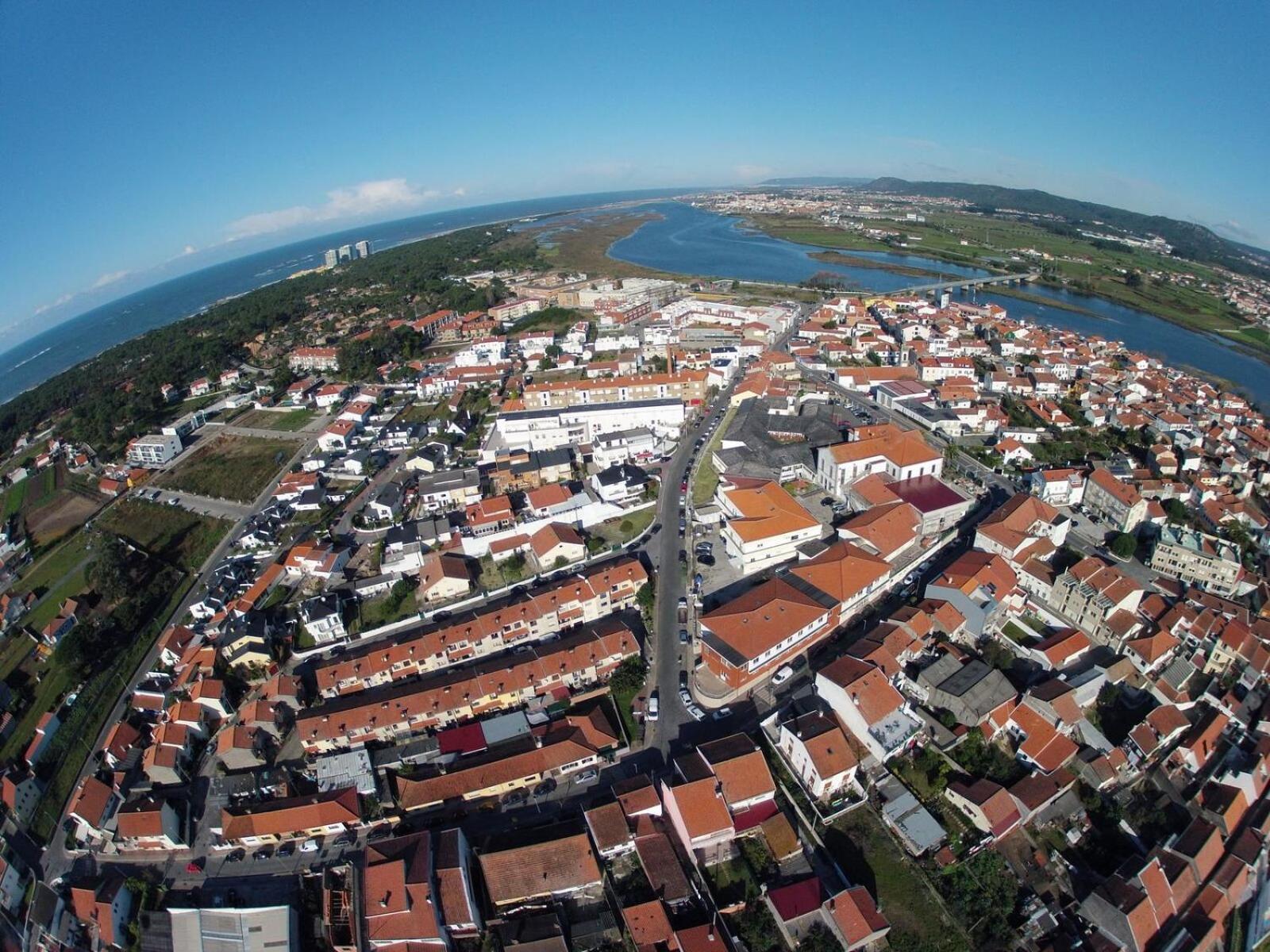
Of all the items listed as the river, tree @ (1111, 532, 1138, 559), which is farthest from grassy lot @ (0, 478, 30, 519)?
the river

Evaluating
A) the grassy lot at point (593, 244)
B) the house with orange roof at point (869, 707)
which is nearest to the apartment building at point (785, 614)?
the house with orange roof at point (869, 707)

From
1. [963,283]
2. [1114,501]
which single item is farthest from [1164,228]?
[1114,501]

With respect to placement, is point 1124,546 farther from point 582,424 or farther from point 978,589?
point 582,424

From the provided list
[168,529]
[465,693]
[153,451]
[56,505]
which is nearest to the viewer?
[465,693]

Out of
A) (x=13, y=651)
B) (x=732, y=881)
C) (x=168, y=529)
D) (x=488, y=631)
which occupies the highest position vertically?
(x=168, y=529)

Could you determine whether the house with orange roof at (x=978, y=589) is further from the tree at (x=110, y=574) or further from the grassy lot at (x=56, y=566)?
the grassy lot at (x=56, y=566)

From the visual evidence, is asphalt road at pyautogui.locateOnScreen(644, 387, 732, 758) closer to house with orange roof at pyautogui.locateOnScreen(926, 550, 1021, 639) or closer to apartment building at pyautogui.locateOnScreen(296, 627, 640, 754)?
apartment building at pyautogui.locateOnScreen(296, 627, 640, 754)

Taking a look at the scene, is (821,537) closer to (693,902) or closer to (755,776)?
(755,776)
